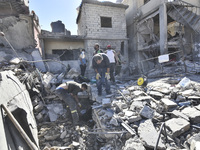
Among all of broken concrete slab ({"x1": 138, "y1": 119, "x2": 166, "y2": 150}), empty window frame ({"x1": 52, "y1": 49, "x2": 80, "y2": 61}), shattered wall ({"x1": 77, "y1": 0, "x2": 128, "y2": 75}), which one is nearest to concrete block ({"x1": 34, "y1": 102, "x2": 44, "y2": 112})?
broken concrete slab ({"x1": 138, "y1": 119, "x2": 166, "y2": 150})

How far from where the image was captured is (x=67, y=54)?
9.62 metres

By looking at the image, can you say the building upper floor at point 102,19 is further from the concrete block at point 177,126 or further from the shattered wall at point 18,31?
the concrete block at point 177,126

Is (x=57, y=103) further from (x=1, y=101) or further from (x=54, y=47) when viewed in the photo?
(x=54, y=47)

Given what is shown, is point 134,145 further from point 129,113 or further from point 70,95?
point 70,95

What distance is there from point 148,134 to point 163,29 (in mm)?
8678

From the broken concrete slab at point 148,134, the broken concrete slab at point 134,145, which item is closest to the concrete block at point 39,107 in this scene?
the broken concrete slab at point 134,145

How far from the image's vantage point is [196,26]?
7.47 meters

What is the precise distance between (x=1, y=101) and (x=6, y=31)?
666cm

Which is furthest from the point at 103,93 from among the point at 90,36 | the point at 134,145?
the point at 90,36

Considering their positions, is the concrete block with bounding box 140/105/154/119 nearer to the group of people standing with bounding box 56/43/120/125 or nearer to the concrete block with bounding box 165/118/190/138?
the concrete block with bounding box 165/118/190/138

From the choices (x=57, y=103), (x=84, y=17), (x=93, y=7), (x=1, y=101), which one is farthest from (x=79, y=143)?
(x=93, y=7)

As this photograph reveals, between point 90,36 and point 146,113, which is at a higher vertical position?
point 90,36

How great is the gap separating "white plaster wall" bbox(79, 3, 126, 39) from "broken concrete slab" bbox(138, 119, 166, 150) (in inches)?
324

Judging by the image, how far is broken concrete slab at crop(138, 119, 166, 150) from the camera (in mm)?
1864
